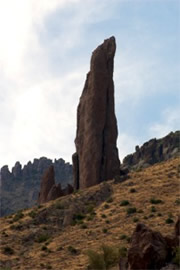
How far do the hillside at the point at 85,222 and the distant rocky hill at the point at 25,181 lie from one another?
8156cm

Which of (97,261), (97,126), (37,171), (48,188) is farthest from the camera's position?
(37,171)

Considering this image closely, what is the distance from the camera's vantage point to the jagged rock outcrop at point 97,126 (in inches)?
2238

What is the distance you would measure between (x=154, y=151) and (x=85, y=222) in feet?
226

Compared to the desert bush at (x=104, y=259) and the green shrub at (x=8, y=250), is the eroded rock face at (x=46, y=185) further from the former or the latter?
the desert bush at (x=104, y=259)

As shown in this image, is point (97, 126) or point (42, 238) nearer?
point (42, 238)

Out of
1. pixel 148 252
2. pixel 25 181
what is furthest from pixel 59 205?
pixel 25 181

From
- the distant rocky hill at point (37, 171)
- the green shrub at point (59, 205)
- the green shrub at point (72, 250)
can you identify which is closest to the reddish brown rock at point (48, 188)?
the green shrub at point (59, 205)

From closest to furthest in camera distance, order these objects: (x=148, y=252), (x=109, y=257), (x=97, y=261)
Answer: (x=148, y=252)
(x=97, y=261)
(x=109, y=257)

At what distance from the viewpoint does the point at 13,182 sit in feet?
470

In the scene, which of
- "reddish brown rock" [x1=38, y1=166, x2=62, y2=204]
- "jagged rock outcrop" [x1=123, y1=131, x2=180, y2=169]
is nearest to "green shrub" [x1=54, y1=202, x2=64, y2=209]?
"reddish brown rock" [x1=38, y1=166, x2=62, y2=204]

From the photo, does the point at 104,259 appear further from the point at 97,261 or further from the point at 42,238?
the point at 42,238

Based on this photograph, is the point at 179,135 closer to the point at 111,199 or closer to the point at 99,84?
the point at 99,84

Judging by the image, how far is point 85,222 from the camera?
3847cm

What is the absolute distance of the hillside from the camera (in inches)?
1247
